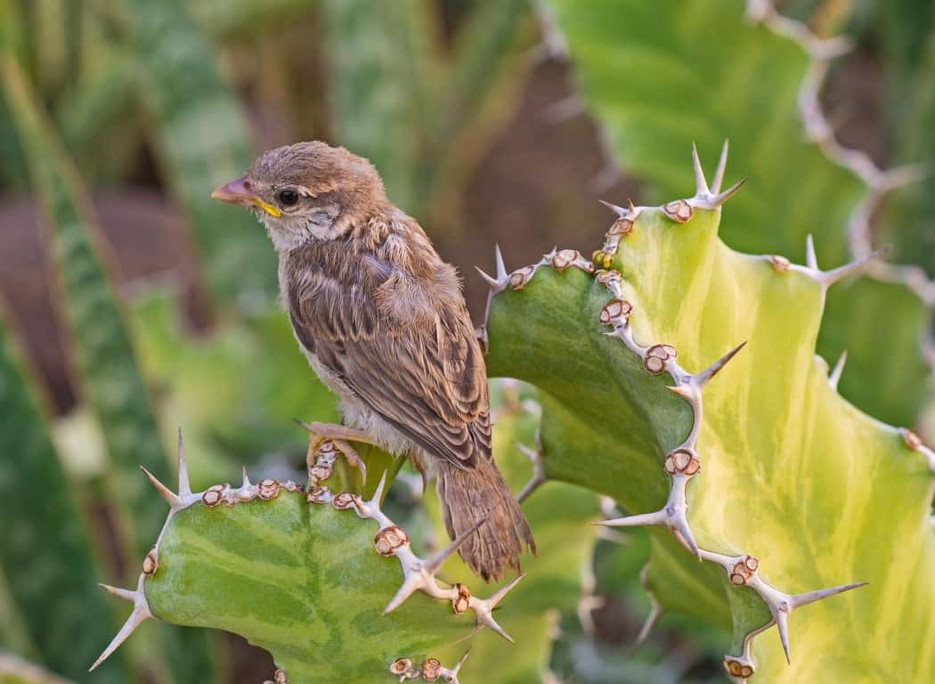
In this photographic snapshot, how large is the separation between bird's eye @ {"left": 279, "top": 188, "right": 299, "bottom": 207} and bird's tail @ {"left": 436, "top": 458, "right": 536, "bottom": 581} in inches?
24.5

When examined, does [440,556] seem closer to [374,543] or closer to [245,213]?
[374,543]

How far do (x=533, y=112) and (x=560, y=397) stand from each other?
18.6 ft

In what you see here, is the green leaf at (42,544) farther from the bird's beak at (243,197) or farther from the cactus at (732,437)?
the cactus at (732,437)

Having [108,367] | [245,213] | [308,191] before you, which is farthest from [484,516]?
[245,213]

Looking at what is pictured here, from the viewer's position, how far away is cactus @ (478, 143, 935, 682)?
4.62 ft

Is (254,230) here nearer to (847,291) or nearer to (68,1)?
(847,291)

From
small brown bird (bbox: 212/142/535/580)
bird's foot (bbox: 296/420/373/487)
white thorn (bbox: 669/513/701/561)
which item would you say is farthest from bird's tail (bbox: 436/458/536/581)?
white thorn (bbox: 669/513/701/561)

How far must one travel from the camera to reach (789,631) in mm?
1565

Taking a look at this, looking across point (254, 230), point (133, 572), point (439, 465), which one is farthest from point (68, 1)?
point (439, 465)

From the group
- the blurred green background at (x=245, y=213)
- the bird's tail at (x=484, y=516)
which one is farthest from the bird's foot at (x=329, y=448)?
the blurred green background at (x=245, y=213)

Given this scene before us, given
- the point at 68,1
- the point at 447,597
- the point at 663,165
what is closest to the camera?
the point at 447,597

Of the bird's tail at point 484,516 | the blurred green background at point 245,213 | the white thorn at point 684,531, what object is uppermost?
the white thorn at point 684,531

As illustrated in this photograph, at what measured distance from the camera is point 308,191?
2.02 m

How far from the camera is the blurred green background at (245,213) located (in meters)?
2.72
